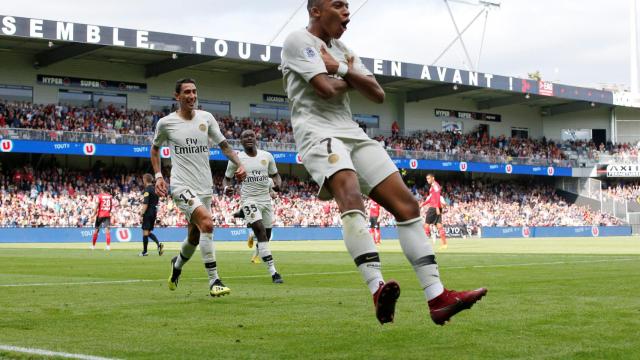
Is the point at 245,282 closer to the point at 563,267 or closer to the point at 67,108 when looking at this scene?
the point at 563,267

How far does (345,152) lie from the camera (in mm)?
5785

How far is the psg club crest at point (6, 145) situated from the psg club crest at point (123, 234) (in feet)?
25.4

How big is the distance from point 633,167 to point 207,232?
215 ft

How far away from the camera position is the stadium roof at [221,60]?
4566cm

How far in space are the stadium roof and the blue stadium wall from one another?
38.1 ft

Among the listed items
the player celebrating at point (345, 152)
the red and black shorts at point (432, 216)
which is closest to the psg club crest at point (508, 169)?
the red and black shorts at point (432, 216)

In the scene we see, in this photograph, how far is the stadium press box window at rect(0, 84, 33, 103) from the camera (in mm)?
48094

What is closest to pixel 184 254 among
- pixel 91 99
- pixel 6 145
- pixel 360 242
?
pixel 360 242

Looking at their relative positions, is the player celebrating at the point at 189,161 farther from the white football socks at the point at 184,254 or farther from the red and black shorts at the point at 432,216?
the red and black shorts at the point at 432,216

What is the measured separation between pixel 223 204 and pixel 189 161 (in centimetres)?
3576

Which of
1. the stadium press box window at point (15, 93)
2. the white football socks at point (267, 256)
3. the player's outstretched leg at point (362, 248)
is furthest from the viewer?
the stadium press box window at point (15, 93)

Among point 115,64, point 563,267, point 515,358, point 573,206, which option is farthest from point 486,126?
point 515,358

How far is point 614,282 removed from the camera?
36.4 ft

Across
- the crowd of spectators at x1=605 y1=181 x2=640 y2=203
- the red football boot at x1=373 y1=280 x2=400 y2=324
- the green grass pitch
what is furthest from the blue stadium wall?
the red football boot at x1=373 y1=280 x2=400 y2=324
